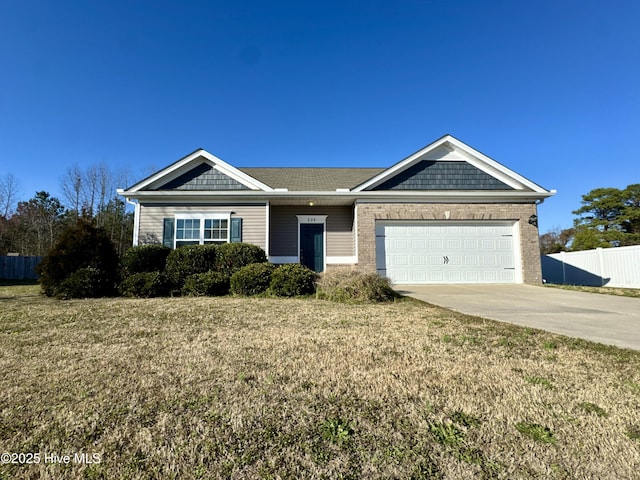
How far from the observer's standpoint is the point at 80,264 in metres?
8.07

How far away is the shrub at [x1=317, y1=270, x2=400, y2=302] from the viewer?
23.0ft

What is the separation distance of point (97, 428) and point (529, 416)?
2854 mm

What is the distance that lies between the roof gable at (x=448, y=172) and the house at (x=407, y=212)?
0.04 metres

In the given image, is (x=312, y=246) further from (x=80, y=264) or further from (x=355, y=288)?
(x=80, y=264)

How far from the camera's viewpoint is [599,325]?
4.59 meters

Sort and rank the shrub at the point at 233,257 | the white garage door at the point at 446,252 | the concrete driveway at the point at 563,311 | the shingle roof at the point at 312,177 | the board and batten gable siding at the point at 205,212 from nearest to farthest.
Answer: the concrete driveway at the point at 563,311 < the shrub at the point at 233,257 < the white garage door at the point at 446,252 < the board and batten gable siding at the point at 205,212 < the shingle roof at the point at 312,177

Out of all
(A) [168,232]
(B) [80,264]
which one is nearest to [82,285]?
(B) [80,264]

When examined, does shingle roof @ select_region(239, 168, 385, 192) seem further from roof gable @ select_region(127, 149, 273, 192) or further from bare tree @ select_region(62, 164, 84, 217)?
bare tree @ select_region(62, 164, 84, 217)

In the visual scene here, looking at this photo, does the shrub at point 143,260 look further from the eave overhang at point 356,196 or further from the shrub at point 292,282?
the shrub at point 292,282

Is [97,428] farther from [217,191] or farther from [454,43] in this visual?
[454,43]

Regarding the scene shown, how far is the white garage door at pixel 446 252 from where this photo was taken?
35.9 feet

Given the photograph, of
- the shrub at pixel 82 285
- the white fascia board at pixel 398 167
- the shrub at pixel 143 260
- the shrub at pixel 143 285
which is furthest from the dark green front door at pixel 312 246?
the shrub at pixel 82 285

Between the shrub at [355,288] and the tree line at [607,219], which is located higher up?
the tree line at [607,219]

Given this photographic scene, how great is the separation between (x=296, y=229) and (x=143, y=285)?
5.98m
